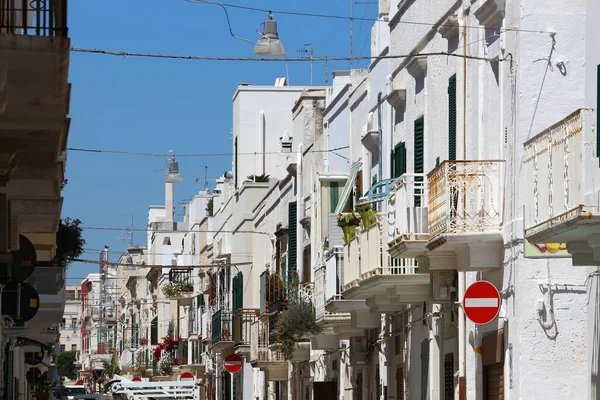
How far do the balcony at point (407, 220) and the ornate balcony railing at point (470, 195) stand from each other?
1627mm

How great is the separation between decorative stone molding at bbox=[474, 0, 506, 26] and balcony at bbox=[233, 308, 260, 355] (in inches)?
1225

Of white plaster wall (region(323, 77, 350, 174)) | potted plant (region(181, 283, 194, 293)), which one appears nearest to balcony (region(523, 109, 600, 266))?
white plaster wall (region(323, 77, 350, 174))

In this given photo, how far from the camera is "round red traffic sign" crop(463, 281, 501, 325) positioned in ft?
60.6

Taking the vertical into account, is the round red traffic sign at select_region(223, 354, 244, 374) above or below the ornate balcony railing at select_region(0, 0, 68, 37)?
below

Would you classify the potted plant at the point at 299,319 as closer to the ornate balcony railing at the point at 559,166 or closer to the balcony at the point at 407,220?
the balcony at the point at 407,220

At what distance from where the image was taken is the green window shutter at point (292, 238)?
43.1 metres

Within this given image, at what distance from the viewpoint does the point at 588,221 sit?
13922 millimetres

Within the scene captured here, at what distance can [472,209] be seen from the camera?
66.2ft

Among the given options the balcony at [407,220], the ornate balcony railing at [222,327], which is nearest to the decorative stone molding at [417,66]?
the balcony at [407,220]

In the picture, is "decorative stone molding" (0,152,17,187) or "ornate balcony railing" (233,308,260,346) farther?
"ornate balcony railing" (233,308,260,346)

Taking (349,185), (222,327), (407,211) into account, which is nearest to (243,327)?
(222,327)

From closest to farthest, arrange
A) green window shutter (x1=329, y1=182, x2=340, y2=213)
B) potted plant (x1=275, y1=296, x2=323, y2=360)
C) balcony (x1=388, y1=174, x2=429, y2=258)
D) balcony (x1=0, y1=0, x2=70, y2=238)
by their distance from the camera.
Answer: balcony (x1=0, y1=0, x2=70, y2=238) → balcony (x1=388, y1=174, x2=429, y2=258) → potted plant (x1=275, y1=296, x2=323, y2=360) → green window shutter (x1=329, y1=182, x2=340, y2=213)

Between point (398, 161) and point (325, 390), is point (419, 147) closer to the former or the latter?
point (398, 161)

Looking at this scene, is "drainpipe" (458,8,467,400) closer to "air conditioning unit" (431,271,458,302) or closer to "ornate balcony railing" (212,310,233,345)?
"air conditioning unit" (431,271,458,302)
